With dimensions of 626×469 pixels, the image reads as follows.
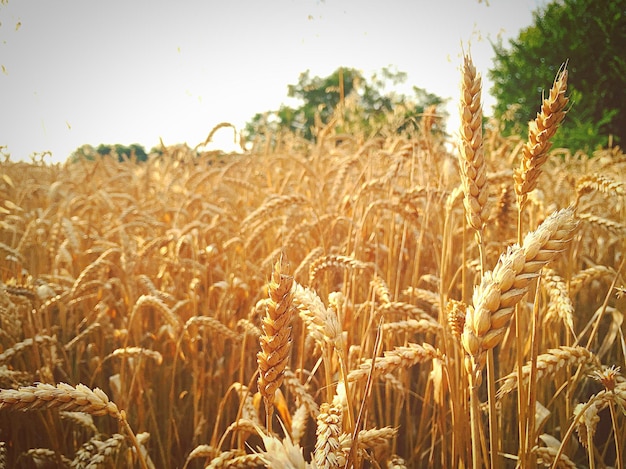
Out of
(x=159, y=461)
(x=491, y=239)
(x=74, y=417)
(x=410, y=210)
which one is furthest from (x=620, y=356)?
(x=74, y=417)

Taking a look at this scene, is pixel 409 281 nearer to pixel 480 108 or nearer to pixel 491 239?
pixel 491 239

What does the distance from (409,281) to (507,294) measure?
5.70 ft

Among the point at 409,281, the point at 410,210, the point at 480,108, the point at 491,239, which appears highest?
the point at 480,108

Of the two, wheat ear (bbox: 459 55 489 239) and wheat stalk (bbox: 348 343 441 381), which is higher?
wheat ear (bbox: 459 55 489 239)

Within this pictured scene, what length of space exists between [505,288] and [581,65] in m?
15.2

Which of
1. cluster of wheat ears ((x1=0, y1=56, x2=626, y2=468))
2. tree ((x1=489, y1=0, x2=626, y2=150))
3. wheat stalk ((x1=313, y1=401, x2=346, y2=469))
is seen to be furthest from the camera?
tree ((x1=489, y1=0, x2=626, y2=150))

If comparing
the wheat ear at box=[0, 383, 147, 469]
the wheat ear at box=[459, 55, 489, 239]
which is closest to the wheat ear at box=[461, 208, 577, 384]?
the wheat ear at box=[459, 55, 489, 239]

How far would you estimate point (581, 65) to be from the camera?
1251cm

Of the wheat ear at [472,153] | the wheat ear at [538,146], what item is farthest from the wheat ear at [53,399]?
the wheat ear at [538,146]

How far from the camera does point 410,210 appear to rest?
169 centimetres

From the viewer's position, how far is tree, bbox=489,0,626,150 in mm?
11695

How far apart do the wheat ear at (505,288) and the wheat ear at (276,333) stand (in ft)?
0.76

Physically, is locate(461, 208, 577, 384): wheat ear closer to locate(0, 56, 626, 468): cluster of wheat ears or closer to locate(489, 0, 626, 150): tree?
locate(0, 56, 626, 468): cluster of wheat ears

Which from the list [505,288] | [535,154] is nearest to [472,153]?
[535,154]
